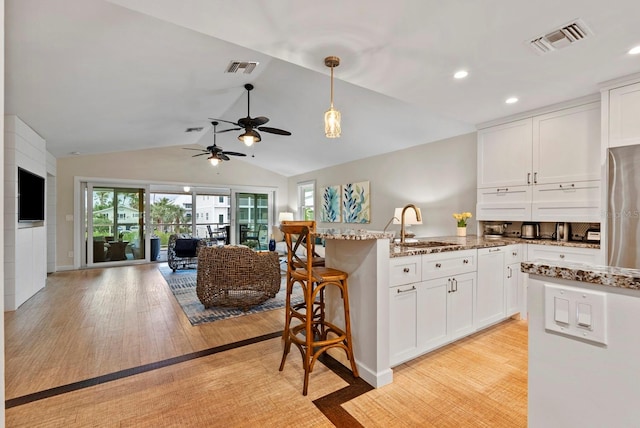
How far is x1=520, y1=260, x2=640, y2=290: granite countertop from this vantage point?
74 cm

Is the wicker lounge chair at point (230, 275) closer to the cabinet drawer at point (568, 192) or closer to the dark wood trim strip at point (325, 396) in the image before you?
the dark wood trim strip at point (325, 396)

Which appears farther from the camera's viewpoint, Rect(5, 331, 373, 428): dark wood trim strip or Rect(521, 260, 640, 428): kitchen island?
Rect(5, 331, 373, 428): dark wood trim strip

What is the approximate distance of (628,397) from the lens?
2.39 feet

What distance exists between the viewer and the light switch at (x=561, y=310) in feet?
2.74

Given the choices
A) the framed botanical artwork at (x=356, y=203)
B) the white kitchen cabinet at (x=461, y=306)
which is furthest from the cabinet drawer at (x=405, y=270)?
the framed botanical artwork at (x=356, y=203)

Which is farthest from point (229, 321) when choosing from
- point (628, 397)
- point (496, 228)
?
point (496, 228)

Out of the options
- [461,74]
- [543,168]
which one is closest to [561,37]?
[461,74]

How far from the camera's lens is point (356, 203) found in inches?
255

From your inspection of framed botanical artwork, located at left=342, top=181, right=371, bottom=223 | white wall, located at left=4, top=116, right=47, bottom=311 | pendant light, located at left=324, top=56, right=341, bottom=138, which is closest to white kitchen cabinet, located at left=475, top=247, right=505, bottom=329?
pendant light, located at left=324, top=56, right=341, bottom=138

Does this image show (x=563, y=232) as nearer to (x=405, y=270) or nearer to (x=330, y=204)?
(x=405, y=270)

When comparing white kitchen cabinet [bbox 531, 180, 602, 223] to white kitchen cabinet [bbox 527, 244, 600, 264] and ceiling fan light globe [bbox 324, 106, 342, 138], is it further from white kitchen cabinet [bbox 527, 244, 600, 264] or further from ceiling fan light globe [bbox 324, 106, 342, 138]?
ceiling fan light globe [bbox 324, 106, 342, 138]

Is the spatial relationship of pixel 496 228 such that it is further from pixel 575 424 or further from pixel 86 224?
pixel 86 224

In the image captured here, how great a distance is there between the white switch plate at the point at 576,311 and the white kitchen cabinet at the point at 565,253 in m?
2.36

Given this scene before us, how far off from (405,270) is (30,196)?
519 cm
